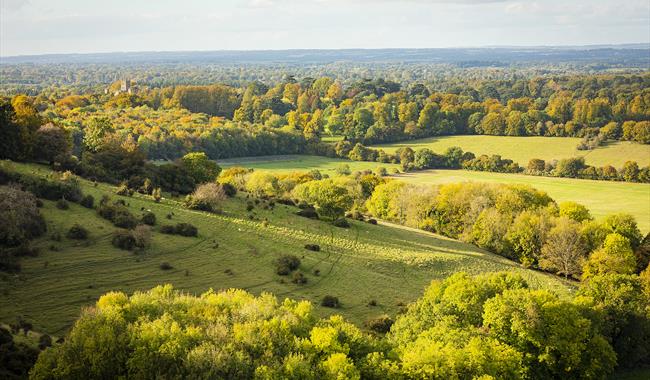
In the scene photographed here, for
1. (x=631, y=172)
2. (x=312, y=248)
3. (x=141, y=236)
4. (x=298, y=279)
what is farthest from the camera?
(x=631, y=172)

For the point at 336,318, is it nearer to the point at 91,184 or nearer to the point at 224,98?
the point at 91,184

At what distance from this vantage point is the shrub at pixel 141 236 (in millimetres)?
41312

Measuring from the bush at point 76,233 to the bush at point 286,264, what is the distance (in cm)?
1377

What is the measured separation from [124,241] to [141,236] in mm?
1238

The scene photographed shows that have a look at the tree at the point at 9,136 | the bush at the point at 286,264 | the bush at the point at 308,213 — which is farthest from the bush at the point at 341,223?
the tree at the point at 9,136

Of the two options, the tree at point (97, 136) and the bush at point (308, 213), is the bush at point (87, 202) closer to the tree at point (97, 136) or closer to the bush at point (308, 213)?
the tree at point (97, 136)

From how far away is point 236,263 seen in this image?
4331 centimetres

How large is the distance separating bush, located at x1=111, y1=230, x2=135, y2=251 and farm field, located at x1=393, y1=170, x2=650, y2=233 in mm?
58479

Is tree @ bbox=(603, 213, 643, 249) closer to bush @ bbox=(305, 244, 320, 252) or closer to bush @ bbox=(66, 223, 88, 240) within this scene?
bush @ bbox=(305, 244, 320, 252)

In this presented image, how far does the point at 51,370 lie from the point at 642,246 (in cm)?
5233

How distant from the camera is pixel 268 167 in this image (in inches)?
4176

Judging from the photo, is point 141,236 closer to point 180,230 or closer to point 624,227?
point 180,230

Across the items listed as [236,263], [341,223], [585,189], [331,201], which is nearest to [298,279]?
[236,263]

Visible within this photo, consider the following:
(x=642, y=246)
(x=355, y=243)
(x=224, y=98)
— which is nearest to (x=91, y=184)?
(x=355, y=243)
